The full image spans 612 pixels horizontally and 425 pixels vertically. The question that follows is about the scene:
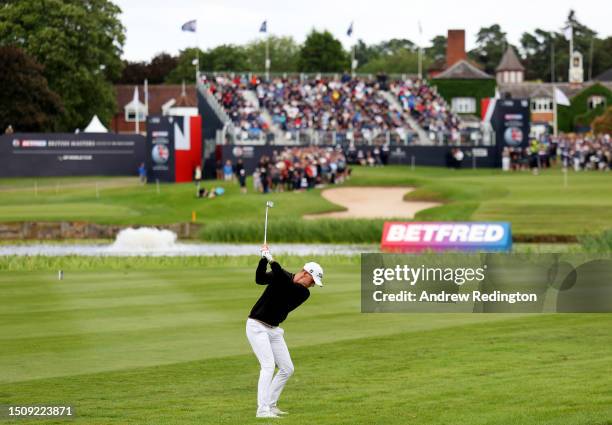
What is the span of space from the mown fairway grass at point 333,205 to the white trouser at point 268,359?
131 feet

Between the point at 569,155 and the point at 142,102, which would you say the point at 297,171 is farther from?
the point at 142,102

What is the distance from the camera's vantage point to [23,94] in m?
109

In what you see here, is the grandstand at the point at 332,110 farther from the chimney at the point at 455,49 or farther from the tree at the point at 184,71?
the tree at the point at 184,71

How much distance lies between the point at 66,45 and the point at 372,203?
2109 inches

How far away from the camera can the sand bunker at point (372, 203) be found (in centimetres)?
6688

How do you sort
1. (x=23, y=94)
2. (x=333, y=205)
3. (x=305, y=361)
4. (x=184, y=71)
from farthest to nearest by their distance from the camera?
(x=184, y=71) → (x=23, y=94) → (x=333, y=205) → (x=305, y=361)

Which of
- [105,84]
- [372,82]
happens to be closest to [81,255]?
[372,82]

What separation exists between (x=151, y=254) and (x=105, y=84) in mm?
72501

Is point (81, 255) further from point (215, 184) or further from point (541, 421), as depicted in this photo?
point (541, 421)

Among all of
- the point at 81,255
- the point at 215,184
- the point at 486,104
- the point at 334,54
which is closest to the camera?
the point at 81,255

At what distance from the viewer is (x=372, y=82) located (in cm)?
9931

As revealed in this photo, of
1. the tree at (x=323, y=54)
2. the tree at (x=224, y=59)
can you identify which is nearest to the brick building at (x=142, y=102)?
the tree at (x=323, y=54)

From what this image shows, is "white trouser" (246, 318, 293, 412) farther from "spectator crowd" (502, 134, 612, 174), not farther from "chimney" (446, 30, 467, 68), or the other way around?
"chimney" (446, 30, 467, 68)

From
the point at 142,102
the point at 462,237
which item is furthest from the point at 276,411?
the point at 142,102
